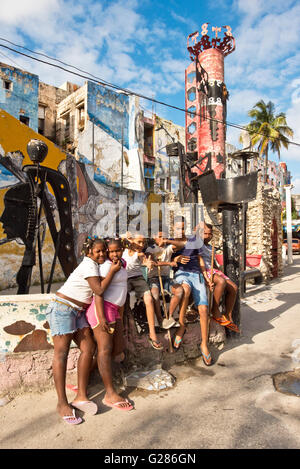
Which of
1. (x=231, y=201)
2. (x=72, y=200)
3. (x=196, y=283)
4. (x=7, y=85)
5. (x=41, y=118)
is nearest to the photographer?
(x=196, y=283)

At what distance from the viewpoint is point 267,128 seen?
27.8 meters

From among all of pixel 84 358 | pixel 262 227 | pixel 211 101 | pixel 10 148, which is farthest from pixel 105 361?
pixel 211 101

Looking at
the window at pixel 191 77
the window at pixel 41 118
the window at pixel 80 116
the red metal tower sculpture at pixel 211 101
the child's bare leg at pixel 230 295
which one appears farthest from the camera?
the window at pixel 41 118

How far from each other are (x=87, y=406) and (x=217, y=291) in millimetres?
2303

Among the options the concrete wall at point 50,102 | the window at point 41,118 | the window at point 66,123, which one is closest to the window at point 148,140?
the window at point 66,123

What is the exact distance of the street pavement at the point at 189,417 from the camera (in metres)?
2.35

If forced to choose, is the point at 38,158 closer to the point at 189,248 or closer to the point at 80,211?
the point at 189,248

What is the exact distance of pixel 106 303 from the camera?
303cm

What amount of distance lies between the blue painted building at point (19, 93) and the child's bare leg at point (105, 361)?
17.9 meters

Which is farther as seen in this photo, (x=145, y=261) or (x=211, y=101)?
(x=211, y=101)

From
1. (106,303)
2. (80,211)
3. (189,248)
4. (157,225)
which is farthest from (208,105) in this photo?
(106,303)

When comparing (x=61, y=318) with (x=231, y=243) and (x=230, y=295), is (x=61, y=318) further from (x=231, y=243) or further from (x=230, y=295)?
(x=231, y=243)

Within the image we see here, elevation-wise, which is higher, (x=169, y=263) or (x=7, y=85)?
(x=7, y=85)

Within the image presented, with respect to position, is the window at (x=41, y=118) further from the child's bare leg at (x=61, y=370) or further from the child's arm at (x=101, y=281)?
the child's bare leg at (x=61, y=370)
